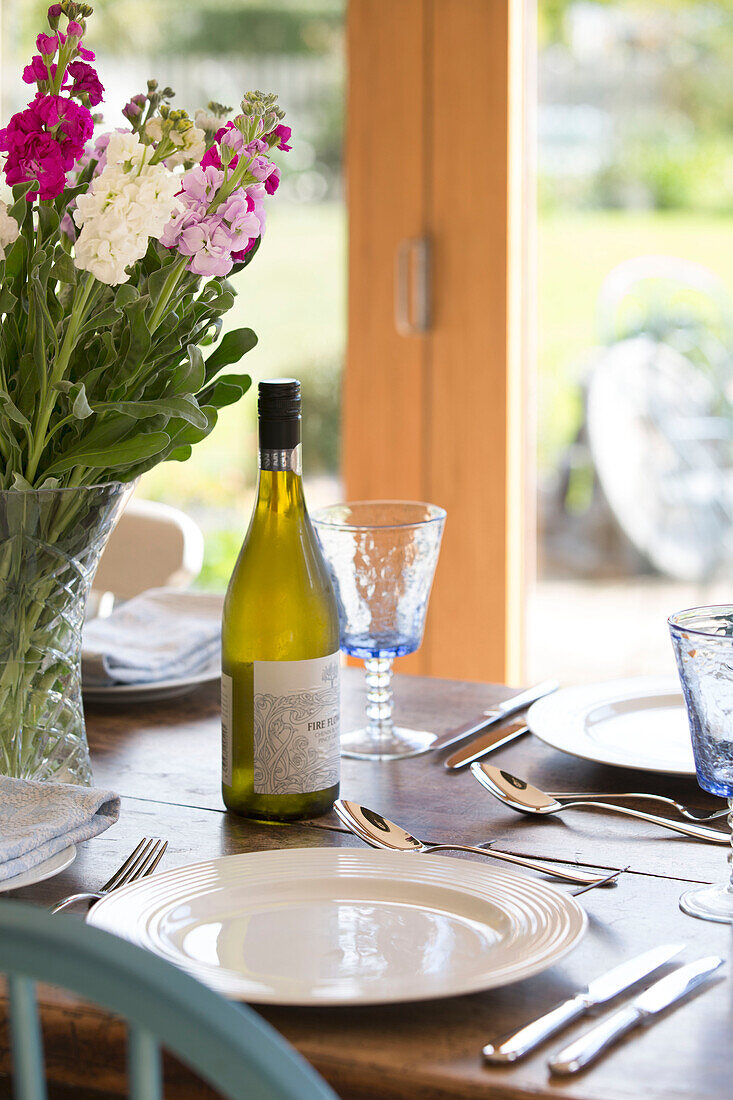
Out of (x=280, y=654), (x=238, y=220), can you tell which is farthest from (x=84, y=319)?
(x=280, y=654)

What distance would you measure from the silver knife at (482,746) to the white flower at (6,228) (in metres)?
0.53

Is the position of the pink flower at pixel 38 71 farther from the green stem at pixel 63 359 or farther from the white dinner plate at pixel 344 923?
the white dinner plate at pixel 344 923

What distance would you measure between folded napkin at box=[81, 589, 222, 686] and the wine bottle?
30 cm

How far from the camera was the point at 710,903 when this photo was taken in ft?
2.54

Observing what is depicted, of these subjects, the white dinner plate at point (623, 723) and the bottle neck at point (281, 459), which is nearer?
the bottle neck at point (281, 459)

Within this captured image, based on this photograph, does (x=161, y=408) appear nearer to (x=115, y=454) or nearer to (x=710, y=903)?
(x=115, y=454)

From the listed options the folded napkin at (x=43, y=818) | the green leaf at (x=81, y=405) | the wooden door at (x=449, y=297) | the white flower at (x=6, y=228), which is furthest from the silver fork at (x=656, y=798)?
the wooden door at (x=449, y=297)

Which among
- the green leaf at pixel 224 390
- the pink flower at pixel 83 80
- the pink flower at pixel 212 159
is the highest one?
the pink flower at pixel 83 80

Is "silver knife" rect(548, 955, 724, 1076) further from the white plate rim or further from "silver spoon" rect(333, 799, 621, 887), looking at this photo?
the white plate rim

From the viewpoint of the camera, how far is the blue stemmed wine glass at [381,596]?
42.6 inches

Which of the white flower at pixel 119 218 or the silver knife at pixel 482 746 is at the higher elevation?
the white flower at pixel 119 218

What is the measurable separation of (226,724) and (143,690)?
31cm

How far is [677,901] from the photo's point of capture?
0.79 meters

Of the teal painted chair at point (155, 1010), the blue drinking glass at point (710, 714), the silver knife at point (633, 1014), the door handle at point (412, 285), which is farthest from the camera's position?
the door handle at point (412, 285)
